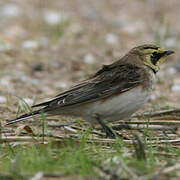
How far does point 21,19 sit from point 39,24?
54cm

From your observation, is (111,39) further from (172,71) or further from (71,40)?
(172,71)

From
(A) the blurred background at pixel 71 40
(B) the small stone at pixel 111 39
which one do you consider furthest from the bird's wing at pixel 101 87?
(B) the small stone at pixel 111 39

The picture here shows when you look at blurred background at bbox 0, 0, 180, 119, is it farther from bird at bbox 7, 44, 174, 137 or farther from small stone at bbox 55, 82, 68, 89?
bird at bbox 7, 44, 174, 137

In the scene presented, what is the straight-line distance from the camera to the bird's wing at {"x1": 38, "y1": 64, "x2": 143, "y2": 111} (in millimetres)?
5773

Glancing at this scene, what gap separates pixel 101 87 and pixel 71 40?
5373mm

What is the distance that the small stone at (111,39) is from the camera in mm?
11281

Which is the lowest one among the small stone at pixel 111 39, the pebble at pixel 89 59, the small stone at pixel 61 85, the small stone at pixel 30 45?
the small stone at pixel 61 85

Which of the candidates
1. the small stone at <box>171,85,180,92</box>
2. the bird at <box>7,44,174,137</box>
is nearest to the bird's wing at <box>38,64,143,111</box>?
the bird at <box>7,44,174,137</box>

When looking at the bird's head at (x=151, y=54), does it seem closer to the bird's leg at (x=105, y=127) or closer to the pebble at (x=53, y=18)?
the bird's leg at (x=105, y=127)

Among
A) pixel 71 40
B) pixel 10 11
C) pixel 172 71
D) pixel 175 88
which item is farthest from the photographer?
pixel 10 11

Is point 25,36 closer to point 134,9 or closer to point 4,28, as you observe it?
point 4,28

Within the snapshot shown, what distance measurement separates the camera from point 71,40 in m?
11.2

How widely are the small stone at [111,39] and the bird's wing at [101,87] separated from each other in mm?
5153

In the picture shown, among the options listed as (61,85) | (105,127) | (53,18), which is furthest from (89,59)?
(105,127)
